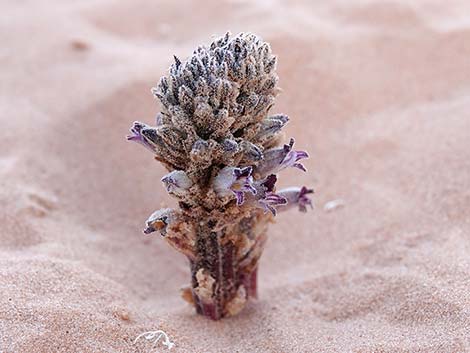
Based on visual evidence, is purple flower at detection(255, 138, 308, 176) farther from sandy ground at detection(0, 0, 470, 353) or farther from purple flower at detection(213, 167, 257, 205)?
sandy ground at detection(0, 0, 470, 353)

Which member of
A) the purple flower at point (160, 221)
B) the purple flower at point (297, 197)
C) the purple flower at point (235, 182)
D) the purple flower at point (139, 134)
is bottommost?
the purple flower at point (160, 221)

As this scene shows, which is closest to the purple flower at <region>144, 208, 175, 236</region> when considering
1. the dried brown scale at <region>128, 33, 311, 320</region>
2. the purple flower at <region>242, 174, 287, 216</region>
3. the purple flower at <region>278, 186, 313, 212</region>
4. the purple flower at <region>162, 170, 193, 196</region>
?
the dried brown scale at <region>128, 33, 311, 320</region>

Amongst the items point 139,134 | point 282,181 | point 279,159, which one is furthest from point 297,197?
point 282,181

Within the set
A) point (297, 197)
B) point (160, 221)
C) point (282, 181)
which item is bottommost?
point (160, 221)

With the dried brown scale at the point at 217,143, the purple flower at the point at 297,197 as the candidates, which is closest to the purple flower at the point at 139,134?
the dried brown scale at the point at 217,143

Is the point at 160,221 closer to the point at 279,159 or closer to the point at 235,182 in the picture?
the point at 235,182

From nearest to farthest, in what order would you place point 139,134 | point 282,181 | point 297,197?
point 139,134
point 297,197
point 282,181

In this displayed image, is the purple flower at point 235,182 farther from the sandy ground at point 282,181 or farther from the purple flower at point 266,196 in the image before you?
the sandy ground at point 282,181
